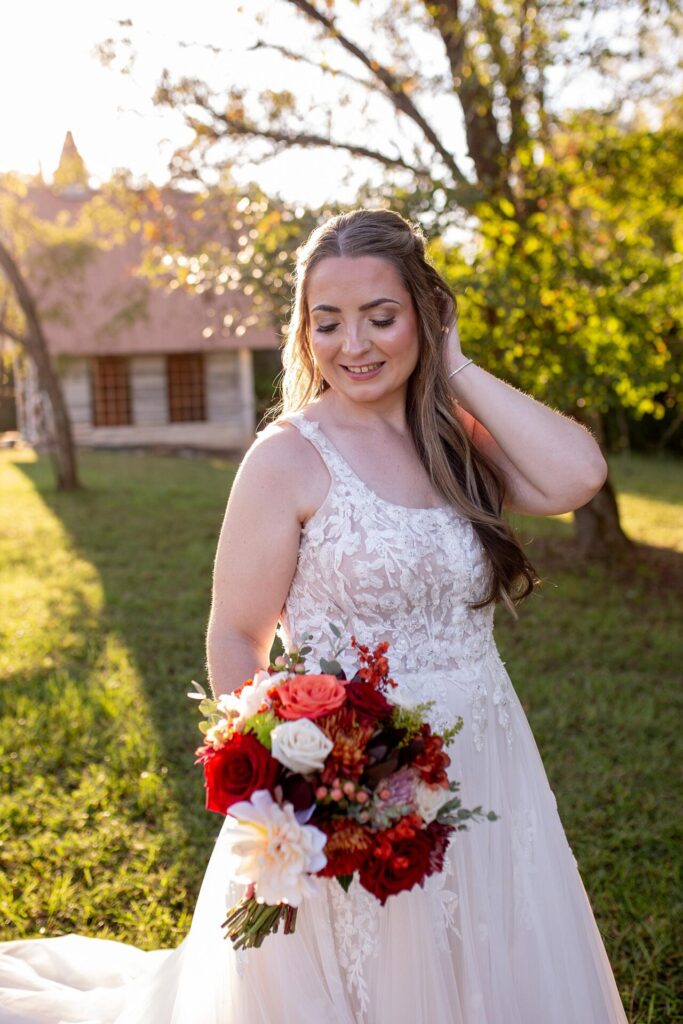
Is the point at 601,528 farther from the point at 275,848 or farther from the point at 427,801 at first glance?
the point at 275,848

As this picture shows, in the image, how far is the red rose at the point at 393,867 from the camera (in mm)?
1655

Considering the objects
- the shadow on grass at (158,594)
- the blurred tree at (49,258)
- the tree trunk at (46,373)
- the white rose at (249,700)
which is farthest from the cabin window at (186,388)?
the white rose at (249,700)

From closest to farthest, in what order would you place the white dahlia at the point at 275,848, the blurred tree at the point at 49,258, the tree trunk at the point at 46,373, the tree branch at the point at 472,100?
the white dahlia at the point at 275,848 < the tree branch at the point at 472,100 < the blurred tree at the point at 49,258 < the tree trunk at the point at 46,373

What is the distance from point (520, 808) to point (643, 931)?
1428 millimetres

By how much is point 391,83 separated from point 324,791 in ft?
23.1

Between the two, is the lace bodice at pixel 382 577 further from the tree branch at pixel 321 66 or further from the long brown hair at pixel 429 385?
the tree branch at pixel 321 66

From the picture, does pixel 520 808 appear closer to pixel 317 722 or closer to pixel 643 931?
pixel 317 722

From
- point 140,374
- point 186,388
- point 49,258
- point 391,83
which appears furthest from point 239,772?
point 186,388

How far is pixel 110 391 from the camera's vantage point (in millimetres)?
25688

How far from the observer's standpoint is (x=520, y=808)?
2.59 m

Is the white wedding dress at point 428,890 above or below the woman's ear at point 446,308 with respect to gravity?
below

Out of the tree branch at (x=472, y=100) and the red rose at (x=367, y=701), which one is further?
the tree branch at (x=472, y=100)

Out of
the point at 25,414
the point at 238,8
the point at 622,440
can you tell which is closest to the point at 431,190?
the point at 238,8

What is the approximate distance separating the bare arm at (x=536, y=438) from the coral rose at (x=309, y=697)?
1.05 metres
